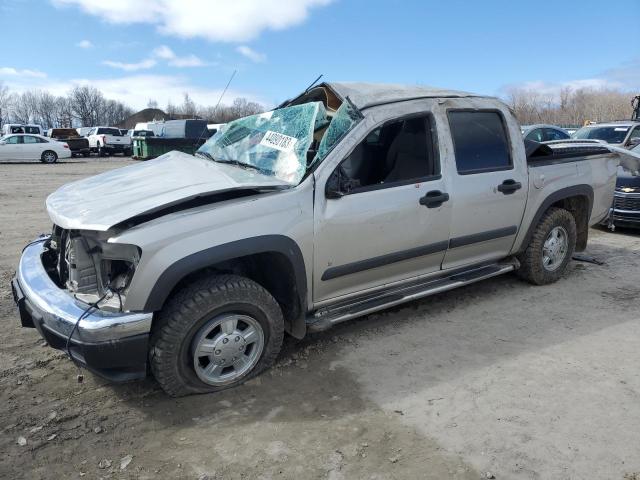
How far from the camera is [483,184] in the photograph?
4.14 metres

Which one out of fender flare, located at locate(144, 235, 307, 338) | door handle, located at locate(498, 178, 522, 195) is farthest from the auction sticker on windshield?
door handle, located at locate(498, 178, 522, 195)

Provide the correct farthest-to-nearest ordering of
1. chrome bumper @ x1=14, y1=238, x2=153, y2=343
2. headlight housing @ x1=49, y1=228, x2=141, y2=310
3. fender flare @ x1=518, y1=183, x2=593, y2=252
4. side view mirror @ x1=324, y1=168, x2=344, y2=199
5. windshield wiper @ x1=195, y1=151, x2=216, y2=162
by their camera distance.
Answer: fender flare @ x1=518, y1=183, x2=593, y2=252, windshield wiper @ x1=195, y1=151, x2=216, y2=162, side view mirror @ x1=324, y1=168, x2=344, y2=199, headlight housing @ x1=49, y1=228, x2=141, y2=310, chrome bumper @ x1=14, y1=238, x2=153, y2=343

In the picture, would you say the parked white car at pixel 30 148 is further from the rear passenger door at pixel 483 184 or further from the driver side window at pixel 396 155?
the rear passenger door at pixel 483 184

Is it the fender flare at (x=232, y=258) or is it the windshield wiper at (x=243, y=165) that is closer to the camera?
the fender flare at (x=232, y=258)

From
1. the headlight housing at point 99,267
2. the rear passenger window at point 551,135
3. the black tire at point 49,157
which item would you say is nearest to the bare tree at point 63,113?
the black tire at point 49,157

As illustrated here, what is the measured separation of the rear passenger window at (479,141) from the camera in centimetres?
406

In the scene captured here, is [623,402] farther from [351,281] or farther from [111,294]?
[111,294]

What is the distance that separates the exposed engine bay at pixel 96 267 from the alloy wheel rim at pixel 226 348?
55cm

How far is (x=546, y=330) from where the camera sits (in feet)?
13.4

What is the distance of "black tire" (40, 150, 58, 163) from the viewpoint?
24.2 meters

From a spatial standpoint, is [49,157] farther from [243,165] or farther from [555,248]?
[555,248]

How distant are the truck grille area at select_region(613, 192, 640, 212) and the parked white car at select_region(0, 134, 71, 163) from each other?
24534 mm

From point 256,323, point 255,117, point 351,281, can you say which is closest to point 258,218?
point 256,323

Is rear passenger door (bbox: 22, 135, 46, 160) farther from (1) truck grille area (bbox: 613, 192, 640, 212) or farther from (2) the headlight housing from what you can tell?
(1) truck grille area (bbox: 613, 192, 640, 212)
